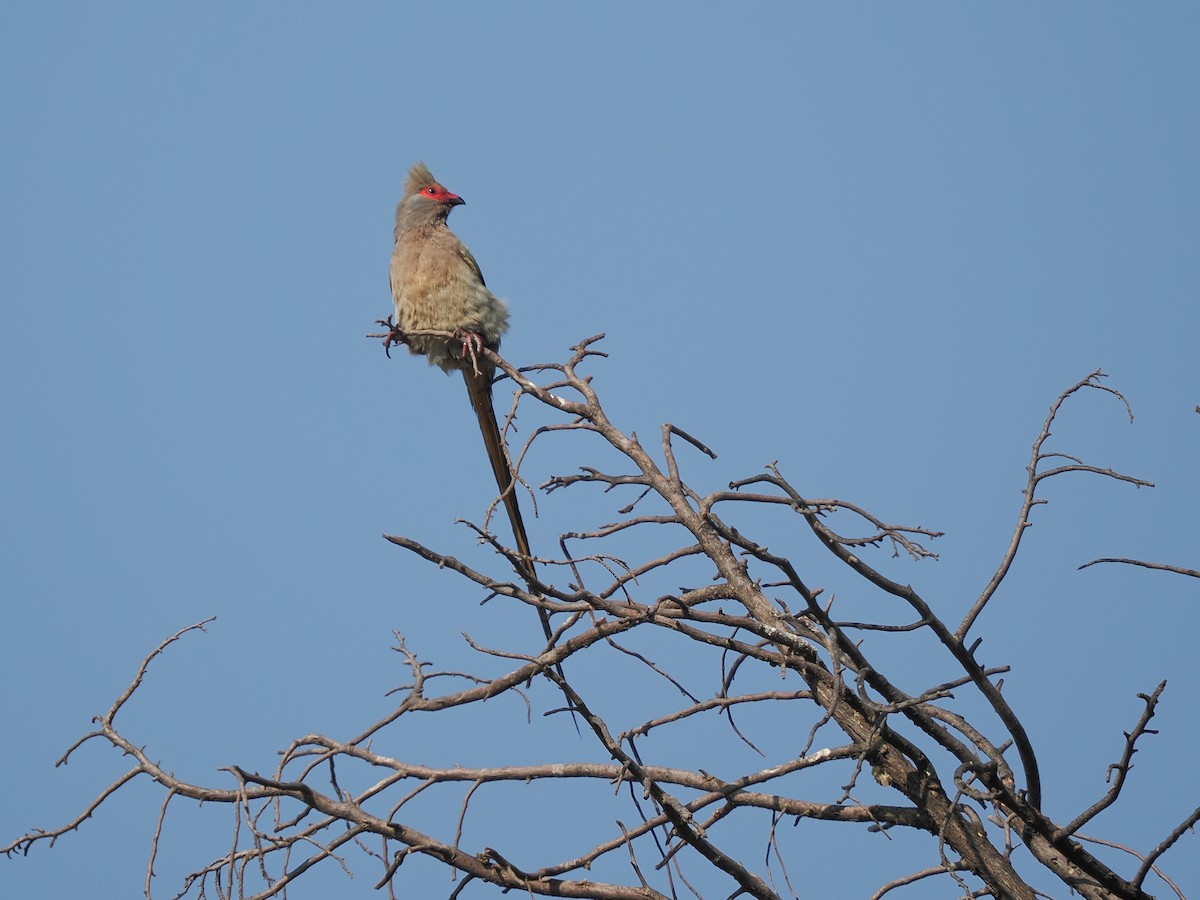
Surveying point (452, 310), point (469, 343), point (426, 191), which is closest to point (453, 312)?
point (452, 310)

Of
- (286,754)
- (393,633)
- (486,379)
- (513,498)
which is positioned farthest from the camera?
(486,379)

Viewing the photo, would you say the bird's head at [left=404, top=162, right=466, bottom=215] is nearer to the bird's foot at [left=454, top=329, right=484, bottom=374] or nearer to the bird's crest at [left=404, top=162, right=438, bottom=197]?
the bird's crest at [left=404, top=162, right=438, bottom=197]

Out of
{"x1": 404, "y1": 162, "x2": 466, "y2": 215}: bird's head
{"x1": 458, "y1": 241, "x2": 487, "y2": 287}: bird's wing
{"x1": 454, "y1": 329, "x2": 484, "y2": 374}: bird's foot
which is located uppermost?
{"x1": 404, "y1": 162, "x2": 466, "y2": 215}: bird's head

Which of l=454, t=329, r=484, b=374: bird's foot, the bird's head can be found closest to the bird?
l=454, t=329, r=484, b=374: bird's foot

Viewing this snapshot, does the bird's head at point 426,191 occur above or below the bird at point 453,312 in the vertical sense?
above

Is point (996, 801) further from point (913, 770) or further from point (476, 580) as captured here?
point (476, 580)

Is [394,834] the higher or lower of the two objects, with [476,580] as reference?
lower

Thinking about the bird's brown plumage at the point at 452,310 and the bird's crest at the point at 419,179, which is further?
the bird's crest at the point at 419,179

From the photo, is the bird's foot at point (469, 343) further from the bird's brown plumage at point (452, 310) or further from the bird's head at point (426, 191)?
the bird's head at point (426, 191)

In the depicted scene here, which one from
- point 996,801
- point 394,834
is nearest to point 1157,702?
point 996,801

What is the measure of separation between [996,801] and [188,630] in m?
2.32

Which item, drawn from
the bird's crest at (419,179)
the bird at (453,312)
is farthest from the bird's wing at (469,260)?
the bird's crest at (419,179)

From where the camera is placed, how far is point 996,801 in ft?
10.9

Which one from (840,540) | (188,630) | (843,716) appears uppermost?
(188,630)
